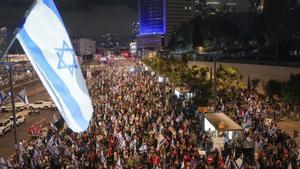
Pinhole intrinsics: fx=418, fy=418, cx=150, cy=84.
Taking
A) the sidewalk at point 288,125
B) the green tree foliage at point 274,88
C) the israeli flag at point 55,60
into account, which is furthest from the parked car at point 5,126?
the israeli flag at point 55,60

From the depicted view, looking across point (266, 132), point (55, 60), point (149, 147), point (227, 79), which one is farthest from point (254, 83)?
point (55, 60)

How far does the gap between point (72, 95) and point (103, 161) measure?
34.8 feet

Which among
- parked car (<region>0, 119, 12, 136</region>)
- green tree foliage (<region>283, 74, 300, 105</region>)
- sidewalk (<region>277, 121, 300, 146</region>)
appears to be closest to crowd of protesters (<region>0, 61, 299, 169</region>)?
sidewalk (<region>277, 121, 300, 146</region>)

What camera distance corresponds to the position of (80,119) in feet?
22.4

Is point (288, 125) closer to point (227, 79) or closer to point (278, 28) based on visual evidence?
point (227, 79)

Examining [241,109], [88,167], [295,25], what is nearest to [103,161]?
[88,167]

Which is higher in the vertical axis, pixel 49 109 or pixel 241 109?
pixel 241 109

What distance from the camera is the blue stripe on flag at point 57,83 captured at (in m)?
5.66

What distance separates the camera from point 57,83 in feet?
20.2

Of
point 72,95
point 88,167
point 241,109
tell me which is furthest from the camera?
point 241,109

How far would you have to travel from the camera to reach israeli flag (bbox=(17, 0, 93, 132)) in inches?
224

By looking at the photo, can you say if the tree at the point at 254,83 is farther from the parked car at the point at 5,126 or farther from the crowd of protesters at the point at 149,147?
the parked car at the point at 5,126

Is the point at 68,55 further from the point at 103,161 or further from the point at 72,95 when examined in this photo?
the point at 103,161

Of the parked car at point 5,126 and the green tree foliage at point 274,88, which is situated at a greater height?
the green tree foliage at point 274,88
